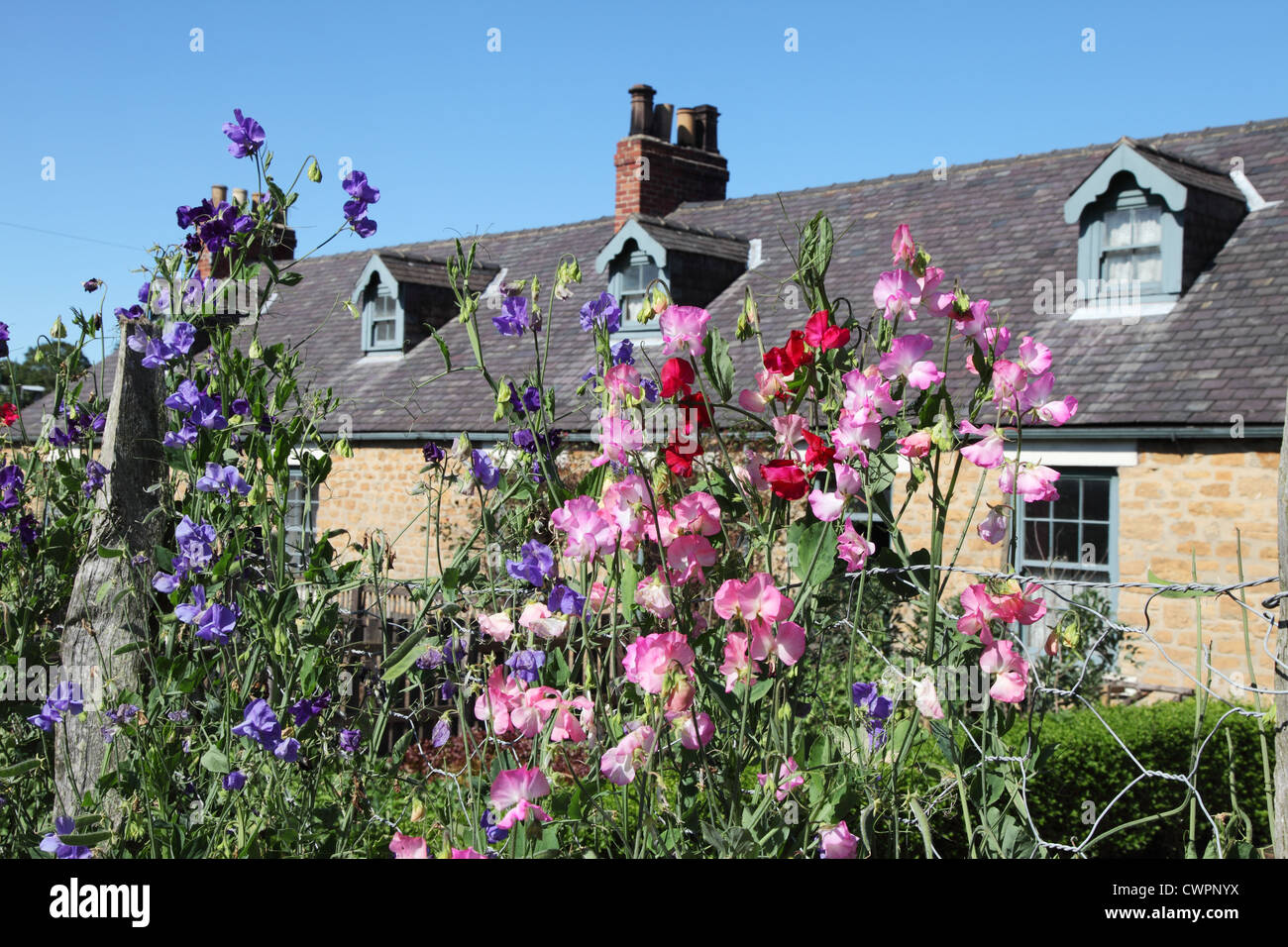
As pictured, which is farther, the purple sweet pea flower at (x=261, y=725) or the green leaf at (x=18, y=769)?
the green leaf at (x=18, y=769)

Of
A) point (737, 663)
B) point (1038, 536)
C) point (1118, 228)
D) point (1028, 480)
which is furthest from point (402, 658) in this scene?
point (1118, 228)

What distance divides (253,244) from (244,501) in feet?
2.27

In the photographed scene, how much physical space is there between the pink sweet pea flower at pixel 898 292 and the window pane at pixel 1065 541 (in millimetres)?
8745

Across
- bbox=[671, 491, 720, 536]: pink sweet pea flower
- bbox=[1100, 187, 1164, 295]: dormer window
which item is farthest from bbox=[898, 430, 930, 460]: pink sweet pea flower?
bbox=[1100, 187, 1164, 295]: dormer window

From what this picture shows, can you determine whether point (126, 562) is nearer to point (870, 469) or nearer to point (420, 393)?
point (870, 469)

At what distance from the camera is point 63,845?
2.42 metres

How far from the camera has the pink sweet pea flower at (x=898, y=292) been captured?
198 centimetres

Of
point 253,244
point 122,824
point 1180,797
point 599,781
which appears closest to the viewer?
point 599,781

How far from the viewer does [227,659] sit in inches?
106

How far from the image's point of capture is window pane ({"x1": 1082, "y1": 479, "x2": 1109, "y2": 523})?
392 inches

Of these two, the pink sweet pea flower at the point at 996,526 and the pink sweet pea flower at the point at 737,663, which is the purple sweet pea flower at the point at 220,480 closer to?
the pink sweet pea flower at the point at 737,663

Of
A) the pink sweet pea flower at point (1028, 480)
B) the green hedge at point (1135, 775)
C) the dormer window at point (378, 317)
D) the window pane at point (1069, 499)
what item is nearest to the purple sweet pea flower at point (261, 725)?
the pink sweet pea flower at point (1028, 480)

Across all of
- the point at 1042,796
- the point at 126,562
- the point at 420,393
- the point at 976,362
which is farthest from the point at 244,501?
the point at 420,393

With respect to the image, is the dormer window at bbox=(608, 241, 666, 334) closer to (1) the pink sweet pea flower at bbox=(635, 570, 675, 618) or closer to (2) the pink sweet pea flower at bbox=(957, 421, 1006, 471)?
(2) the pink sweet pea flower at bbox=(957, 421, 1006, 471)
